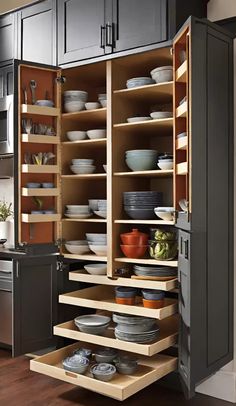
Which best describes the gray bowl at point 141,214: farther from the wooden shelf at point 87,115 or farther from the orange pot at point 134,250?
the wooden shelf at point 87,115

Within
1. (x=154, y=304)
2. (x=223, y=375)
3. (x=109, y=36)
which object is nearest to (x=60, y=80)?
(x=109, y=36)

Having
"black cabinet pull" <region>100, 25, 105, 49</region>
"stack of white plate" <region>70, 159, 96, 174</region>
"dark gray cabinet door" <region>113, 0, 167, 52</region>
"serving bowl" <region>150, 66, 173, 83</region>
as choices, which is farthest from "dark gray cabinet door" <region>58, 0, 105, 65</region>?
"stack of white plate" <region>70, 159, 96, 174</region>

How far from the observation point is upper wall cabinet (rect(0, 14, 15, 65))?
3.68 meters

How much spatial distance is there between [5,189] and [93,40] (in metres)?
1.71

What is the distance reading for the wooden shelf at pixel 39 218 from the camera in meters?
3.25

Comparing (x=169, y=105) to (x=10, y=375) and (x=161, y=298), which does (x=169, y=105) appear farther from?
(x=10, y=375)

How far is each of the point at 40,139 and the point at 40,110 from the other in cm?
19

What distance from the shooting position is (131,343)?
2846 millimetres

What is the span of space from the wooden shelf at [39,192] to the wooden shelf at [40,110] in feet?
1.60

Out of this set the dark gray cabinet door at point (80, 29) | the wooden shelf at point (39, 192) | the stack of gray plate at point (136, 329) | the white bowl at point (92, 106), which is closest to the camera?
the stack of gray plate at point (136, 329)

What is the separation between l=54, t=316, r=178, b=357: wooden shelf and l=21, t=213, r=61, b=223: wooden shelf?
68 centimetres

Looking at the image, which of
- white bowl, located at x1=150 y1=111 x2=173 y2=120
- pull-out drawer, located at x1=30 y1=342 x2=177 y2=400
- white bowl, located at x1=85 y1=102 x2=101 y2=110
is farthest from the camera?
white bowl, located at x1=85 y1=102 x2=101 y2=110

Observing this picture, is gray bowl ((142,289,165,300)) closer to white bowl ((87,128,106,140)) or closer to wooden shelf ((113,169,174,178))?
wooden shelf ((113,169,174,178))

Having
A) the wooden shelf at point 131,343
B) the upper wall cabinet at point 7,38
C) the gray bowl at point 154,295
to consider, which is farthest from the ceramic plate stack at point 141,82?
the wooden shelf at point 131,343
